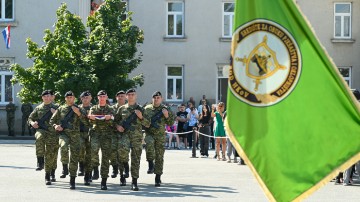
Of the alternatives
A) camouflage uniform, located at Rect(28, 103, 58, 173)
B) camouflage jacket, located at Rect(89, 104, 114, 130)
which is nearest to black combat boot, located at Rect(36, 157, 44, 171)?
camouflage uniform, located at Rect(28, 103, 58, 173)

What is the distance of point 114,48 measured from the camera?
34.6 metres

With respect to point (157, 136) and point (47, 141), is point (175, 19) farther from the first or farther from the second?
point (157, 136)

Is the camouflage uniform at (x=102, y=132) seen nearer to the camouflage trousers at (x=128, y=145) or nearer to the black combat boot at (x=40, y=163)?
the camouflage trousers at (x=128, y=145)

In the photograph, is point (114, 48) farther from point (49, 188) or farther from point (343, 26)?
point (49, 188)

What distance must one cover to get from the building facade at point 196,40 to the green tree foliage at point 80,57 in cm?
519

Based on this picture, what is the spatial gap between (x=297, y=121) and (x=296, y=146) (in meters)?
0.18

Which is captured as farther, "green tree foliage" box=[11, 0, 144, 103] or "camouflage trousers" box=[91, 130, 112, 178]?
"green tree foliage" box=[11, 0, 144, 103]

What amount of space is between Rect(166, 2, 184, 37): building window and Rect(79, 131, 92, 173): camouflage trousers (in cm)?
2346

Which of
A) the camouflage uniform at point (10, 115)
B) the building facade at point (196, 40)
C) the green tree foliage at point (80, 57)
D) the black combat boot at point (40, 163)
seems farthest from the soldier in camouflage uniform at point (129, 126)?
the building facade at point (196, 40)

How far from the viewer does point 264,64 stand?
6695 millimetres

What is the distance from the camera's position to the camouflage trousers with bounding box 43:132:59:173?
17.7 metres

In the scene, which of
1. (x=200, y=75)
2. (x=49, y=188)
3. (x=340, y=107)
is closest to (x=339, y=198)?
(x=49, y=188)

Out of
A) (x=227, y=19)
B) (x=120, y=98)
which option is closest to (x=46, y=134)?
(x=120, y=98)

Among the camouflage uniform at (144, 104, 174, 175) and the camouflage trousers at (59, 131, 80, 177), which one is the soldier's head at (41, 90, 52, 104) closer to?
the camouflage trousers at (59, 131, 80, 177)
